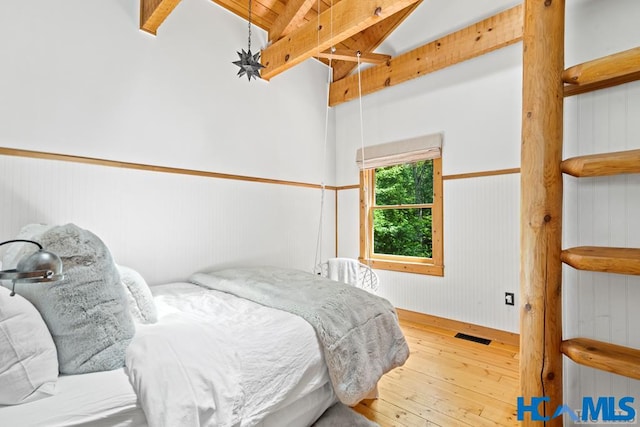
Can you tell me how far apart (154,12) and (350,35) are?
157cm

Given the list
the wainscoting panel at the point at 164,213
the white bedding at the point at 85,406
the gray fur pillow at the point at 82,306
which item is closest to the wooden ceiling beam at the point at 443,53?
the wainscoting panel at the point at 164,213

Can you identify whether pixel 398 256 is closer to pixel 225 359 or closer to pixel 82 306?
pixel 225 359

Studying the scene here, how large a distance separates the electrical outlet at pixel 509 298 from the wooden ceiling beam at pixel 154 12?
3775 millimetres

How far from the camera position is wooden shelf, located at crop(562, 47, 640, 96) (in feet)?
2.93

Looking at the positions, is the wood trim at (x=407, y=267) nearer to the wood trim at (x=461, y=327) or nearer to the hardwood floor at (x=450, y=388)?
the wood trim at (x=461, y=327)

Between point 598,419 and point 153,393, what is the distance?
1.49 meters

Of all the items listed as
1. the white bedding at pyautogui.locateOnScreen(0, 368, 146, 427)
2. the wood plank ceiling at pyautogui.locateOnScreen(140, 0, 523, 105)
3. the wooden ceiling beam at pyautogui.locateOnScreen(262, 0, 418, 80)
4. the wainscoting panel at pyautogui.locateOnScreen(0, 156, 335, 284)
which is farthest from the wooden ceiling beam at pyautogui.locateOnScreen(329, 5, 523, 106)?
the white bedding at pyautogui.locateOnScreen(0, 368, 146, 427)

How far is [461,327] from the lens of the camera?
3.05 metres

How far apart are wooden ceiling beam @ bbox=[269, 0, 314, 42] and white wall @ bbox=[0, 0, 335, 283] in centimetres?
18

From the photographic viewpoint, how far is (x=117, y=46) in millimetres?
2303

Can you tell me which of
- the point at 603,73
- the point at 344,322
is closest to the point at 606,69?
the point at 603,73

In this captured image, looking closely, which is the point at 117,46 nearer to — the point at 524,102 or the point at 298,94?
the point at 298,94

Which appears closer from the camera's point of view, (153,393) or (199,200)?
(153,393)

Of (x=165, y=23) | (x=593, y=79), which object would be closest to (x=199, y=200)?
(x=165, y=23)
